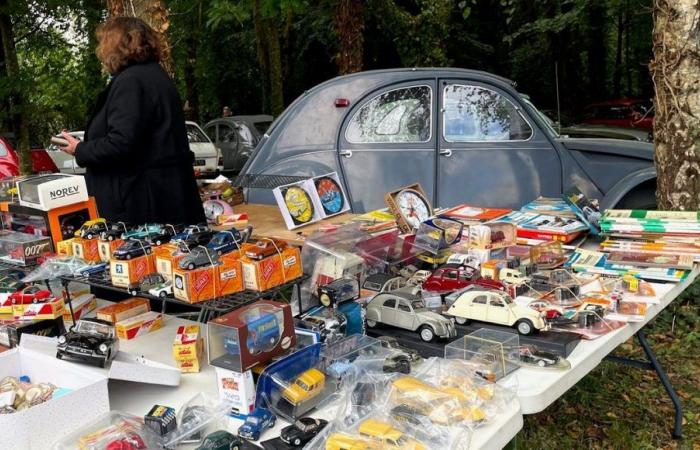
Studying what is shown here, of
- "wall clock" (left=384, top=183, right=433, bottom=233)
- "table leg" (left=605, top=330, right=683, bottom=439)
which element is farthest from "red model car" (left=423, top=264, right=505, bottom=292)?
"table leg" (left=605, top=330, right=683, bottom=439)

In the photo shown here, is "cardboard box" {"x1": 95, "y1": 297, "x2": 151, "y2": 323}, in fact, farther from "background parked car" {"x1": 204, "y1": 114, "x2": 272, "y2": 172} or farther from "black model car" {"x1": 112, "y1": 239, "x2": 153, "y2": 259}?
"background parked car" {"x1": 204, "y1": 114, "x2": 272, "y2": 172}

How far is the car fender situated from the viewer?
4.82m

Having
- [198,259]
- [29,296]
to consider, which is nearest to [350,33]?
[29,296]

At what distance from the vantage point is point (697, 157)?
429 cm

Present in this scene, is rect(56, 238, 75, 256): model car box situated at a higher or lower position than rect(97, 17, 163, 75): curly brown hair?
lower

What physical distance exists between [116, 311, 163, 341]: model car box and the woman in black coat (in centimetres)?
75

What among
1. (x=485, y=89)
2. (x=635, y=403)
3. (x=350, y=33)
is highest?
(x=350, y=33)

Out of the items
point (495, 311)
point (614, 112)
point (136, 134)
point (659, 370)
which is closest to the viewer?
point (495, 311)

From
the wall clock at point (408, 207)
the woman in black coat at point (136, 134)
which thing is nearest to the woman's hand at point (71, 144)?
the woman in black coat at point (136, 134)

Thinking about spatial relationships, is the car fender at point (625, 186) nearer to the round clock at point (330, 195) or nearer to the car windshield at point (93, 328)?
the round clock at point (330, 195)

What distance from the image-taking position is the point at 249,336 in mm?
1913

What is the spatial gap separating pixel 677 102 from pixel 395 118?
7.38ft

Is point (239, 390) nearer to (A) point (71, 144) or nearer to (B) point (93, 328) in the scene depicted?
(B) point (93, 328)

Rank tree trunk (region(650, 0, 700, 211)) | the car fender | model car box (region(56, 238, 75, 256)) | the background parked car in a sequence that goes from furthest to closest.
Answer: the background parked car < the car fender < tree trunk (region(650, 0, 700, 211)) < model car box (region(56, 238, 75, 256))
